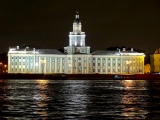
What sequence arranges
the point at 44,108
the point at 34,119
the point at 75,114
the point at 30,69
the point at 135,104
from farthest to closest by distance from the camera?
the point at 30,69, the point at 135,104, the point at 44,108, the point at 75,114, the point at 34,119

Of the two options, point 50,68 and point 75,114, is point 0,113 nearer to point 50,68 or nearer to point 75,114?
point 75,114

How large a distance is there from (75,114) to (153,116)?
5.65m

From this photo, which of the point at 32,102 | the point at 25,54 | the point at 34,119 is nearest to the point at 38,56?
the point at 25,54

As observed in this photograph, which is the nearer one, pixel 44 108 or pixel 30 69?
pixel 44 108

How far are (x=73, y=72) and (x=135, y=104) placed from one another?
487ft

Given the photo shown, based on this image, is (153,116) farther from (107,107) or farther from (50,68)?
(50,68)

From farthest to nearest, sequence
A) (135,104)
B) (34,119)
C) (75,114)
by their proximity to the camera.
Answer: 1. (135,104)
2. (75,114)
3. (34,119)

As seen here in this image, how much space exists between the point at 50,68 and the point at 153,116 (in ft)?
515

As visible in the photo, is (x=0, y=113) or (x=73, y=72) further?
(x=73, y=72)

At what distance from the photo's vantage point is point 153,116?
41.5 m

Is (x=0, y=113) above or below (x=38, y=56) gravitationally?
below

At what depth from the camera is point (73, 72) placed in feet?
653

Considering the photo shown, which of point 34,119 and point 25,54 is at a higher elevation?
point 25,54

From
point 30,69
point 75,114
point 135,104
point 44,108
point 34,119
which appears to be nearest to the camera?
point 34,119
